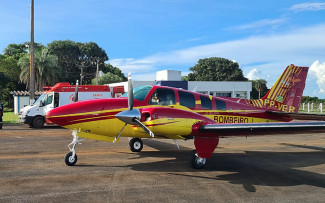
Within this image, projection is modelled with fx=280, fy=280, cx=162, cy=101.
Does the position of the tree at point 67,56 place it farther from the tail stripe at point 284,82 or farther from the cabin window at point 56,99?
the tail stripe at point 284,82

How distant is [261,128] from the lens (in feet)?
27.1

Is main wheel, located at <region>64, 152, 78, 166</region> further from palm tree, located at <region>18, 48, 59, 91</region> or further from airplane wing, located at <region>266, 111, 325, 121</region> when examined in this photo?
palm tree, located at <region>18, 48, 59, 91</region>

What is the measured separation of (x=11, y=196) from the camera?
20.4 feet

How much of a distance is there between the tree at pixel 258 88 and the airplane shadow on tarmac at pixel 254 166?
A: 7115 centimetres

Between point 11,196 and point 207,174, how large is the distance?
531 centimetres

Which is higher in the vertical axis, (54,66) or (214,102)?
(54,66)

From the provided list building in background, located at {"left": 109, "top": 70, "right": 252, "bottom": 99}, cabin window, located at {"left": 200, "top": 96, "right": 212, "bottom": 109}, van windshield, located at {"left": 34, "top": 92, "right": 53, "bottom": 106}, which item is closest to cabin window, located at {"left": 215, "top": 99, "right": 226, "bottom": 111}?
cabin window, located at {"left": 200, "top": 96, "right": 212, "bottom": 109}

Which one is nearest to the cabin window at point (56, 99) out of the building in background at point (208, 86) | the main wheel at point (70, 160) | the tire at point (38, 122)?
the tire at point (38, 122)

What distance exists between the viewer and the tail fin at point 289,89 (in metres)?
14.2

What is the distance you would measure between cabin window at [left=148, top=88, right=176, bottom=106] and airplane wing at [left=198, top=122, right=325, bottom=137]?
1.83 m

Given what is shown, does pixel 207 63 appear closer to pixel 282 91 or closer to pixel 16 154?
pixel 282 91

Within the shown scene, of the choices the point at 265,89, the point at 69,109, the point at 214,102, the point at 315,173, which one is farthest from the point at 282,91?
the point at 265,89

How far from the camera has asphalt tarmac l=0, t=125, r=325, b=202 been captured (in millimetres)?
6425

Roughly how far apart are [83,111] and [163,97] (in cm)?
280
